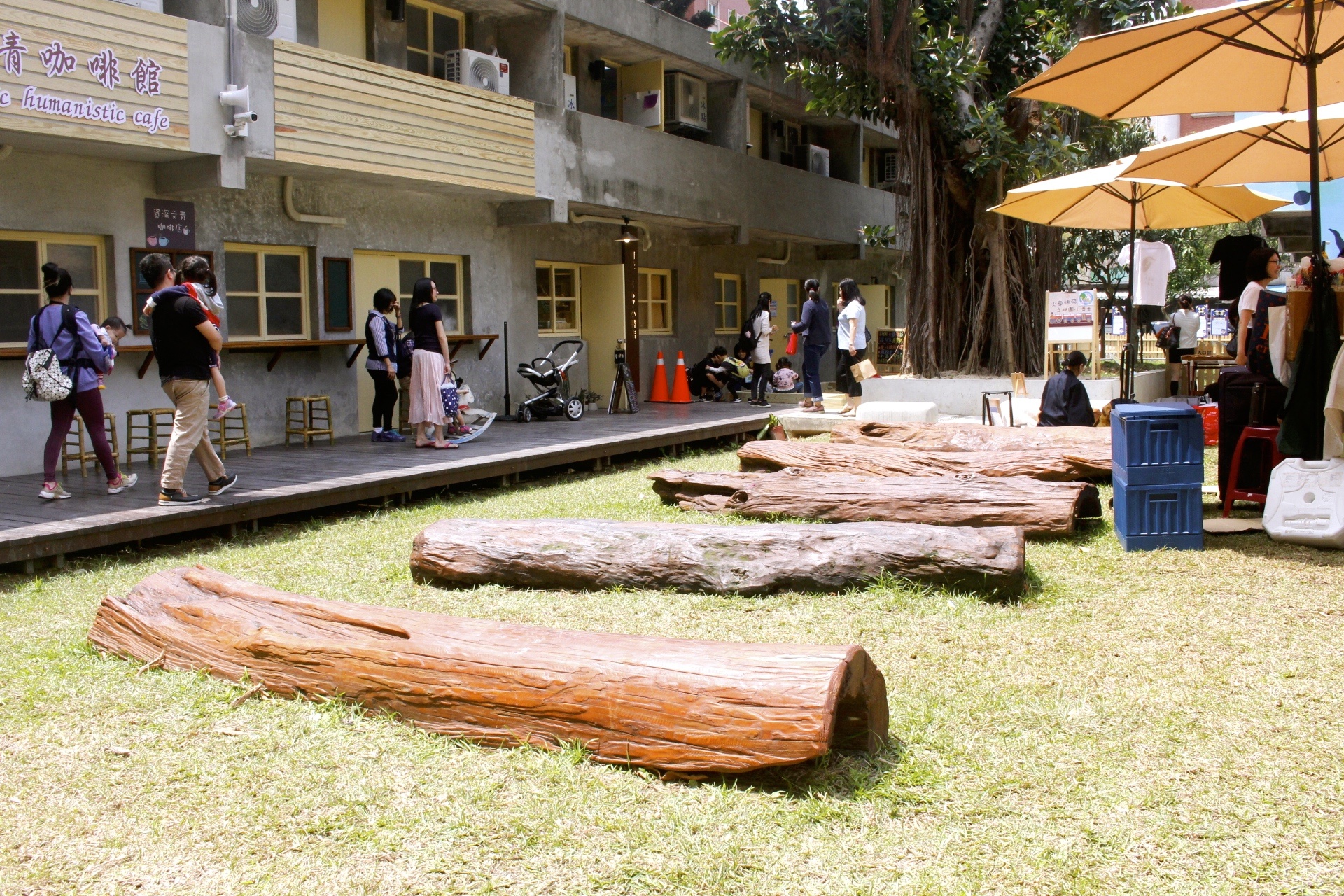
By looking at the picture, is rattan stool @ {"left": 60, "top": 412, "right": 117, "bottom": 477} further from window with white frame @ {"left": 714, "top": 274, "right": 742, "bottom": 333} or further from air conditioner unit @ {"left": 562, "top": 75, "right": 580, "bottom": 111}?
window with white frame @ {"left": 714, "top": 274, "right": 742, "bottom": 333}

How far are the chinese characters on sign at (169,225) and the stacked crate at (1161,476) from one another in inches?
325

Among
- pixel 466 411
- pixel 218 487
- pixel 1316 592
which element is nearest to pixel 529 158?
pixel 466 411

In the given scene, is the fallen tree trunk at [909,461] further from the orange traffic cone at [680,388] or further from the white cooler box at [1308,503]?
the orange traffic cone at [680,388]

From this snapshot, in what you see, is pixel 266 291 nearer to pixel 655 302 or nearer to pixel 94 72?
pixel 94 72

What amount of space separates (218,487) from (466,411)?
13.7 ft

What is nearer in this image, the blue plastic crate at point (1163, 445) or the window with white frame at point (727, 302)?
the blue plastic crate at point (1163, 445)

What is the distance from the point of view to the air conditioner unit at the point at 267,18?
10078 mm

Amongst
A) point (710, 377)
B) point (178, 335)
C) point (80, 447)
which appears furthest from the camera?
point (710, 377)

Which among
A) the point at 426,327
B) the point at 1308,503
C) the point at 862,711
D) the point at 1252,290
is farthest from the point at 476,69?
the point at 862,711

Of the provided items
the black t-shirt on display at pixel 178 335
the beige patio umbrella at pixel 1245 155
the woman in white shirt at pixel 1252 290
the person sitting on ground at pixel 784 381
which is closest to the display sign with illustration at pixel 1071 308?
the beige patio umbrella at pixel 1245 155

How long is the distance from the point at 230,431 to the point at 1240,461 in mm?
8794

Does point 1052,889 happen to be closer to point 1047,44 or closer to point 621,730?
point 621,730

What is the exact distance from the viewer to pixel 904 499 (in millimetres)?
6891

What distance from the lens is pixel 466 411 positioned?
11742 millimetres
